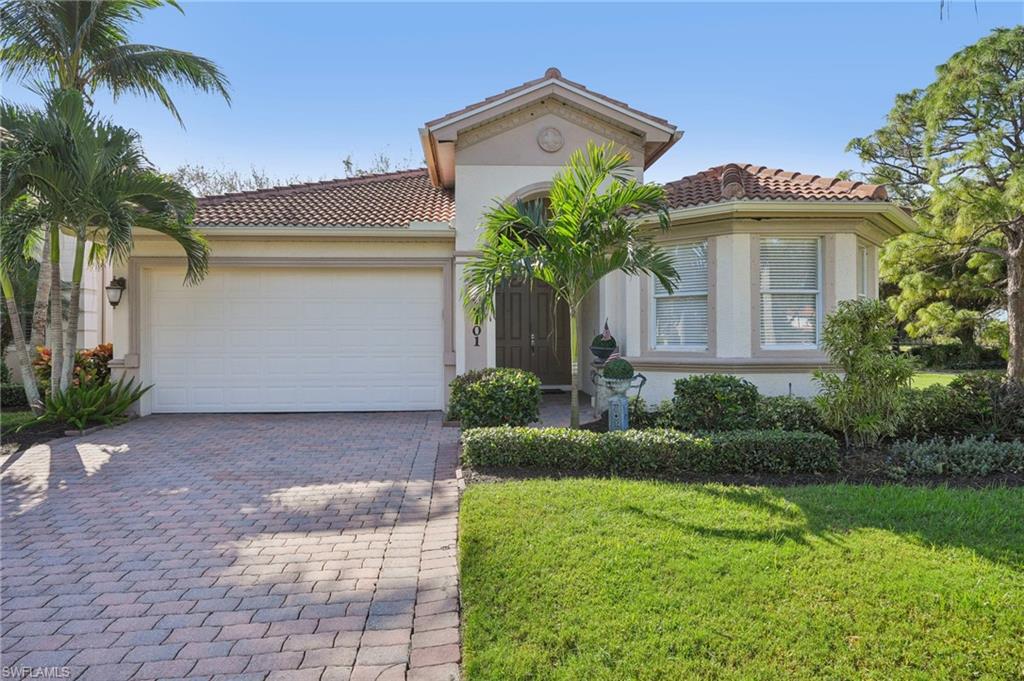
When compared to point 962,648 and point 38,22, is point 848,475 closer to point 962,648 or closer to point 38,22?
point 962,648

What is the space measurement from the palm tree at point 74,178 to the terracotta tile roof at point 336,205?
1.74 meters

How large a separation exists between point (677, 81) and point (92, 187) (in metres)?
10.5

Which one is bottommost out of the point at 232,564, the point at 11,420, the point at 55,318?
the point at 232,564

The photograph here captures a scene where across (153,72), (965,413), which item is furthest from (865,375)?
(153,72)

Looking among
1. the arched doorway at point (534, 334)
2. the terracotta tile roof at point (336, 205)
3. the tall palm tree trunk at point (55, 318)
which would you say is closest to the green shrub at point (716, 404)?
the terracotta tile roof at point (336, 205)

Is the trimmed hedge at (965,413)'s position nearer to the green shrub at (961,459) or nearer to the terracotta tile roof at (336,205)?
the green shrub at (961,459)

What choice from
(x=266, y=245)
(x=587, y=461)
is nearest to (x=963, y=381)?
(x=587, y=461)

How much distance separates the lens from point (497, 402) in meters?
7.80

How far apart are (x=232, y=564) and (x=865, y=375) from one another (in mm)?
7003

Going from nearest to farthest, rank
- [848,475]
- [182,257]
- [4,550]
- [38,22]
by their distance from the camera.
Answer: [4,550] < [848,475] < [38,22] < [182,257]

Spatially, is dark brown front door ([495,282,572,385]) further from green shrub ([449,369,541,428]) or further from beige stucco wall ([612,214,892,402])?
green shrub ([449,369,541,428])

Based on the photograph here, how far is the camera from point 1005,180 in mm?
16391

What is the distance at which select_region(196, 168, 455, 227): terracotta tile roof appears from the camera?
11133mm

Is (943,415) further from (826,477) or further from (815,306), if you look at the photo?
(826,477)
